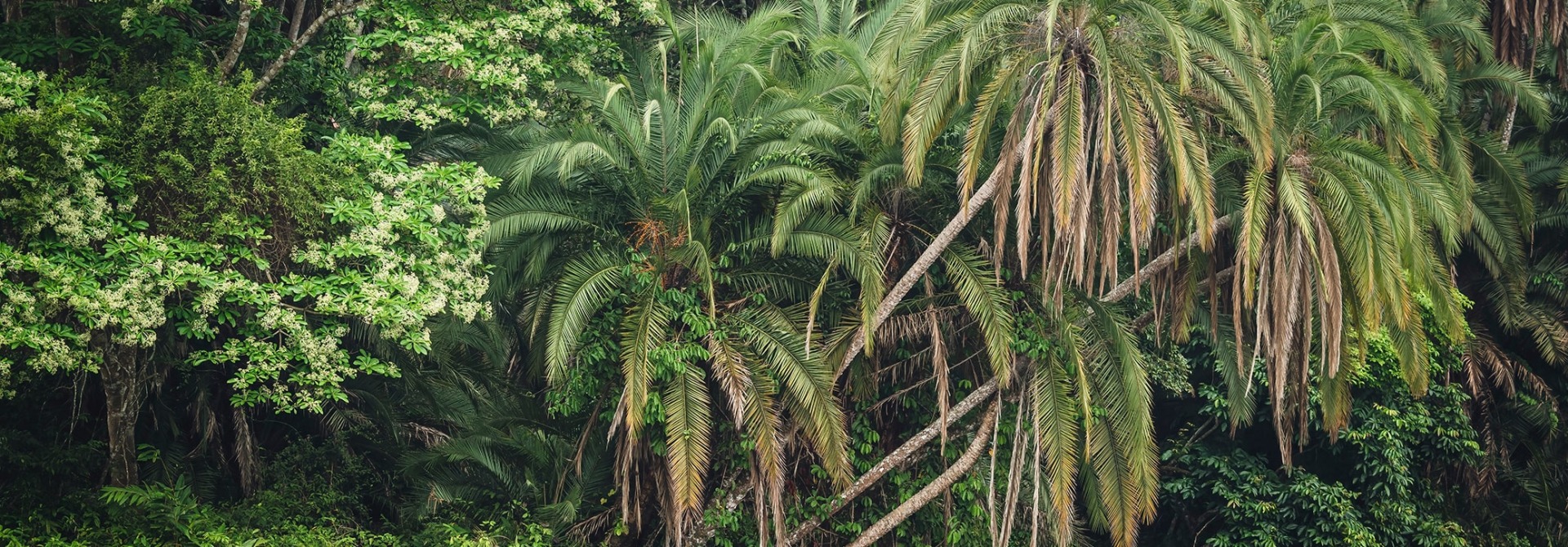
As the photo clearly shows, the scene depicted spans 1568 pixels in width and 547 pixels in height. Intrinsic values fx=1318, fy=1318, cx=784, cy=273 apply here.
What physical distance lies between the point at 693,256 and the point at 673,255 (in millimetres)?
261

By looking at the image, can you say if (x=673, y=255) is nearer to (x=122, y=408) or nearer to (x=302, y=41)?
(x=302, y=41)

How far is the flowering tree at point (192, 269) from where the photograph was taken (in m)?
9.80

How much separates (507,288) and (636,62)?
3.23 meters

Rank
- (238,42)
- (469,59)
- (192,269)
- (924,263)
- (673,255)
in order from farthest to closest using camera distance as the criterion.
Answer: (924,263) < (673,255) < (469,59) < (238,42) < (192,269)

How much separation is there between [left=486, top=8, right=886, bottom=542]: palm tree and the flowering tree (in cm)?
103

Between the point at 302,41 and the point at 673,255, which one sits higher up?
the point at 302,41

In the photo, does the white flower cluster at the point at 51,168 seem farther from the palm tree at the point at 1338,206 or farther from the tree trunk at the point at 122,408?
the palm tree at the point at 1338,206

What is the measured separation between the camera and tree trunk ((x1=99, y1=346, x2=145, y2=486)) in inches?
441

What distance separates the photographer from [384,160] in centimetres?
1223

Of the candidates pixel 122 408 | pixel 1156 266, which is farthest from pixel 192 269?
pixel 1156 266

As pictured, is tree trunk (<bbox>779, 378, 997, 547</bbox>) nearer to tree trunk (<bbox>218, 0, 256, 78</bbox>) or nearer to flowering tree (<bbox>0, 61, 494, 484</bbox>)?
flowering tree (<bbox>0, 61, 494, 484</bbox>)

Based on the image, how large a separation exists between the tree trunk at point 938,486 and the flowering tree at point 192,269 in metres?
5.08

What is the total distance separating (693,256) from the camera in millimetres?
13133

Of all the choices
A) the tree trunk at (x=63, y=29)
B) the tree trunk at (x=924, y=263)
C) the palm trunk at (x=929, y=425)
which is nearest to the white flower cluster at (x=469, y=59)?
the tree trunk at (x=63, y=29)
